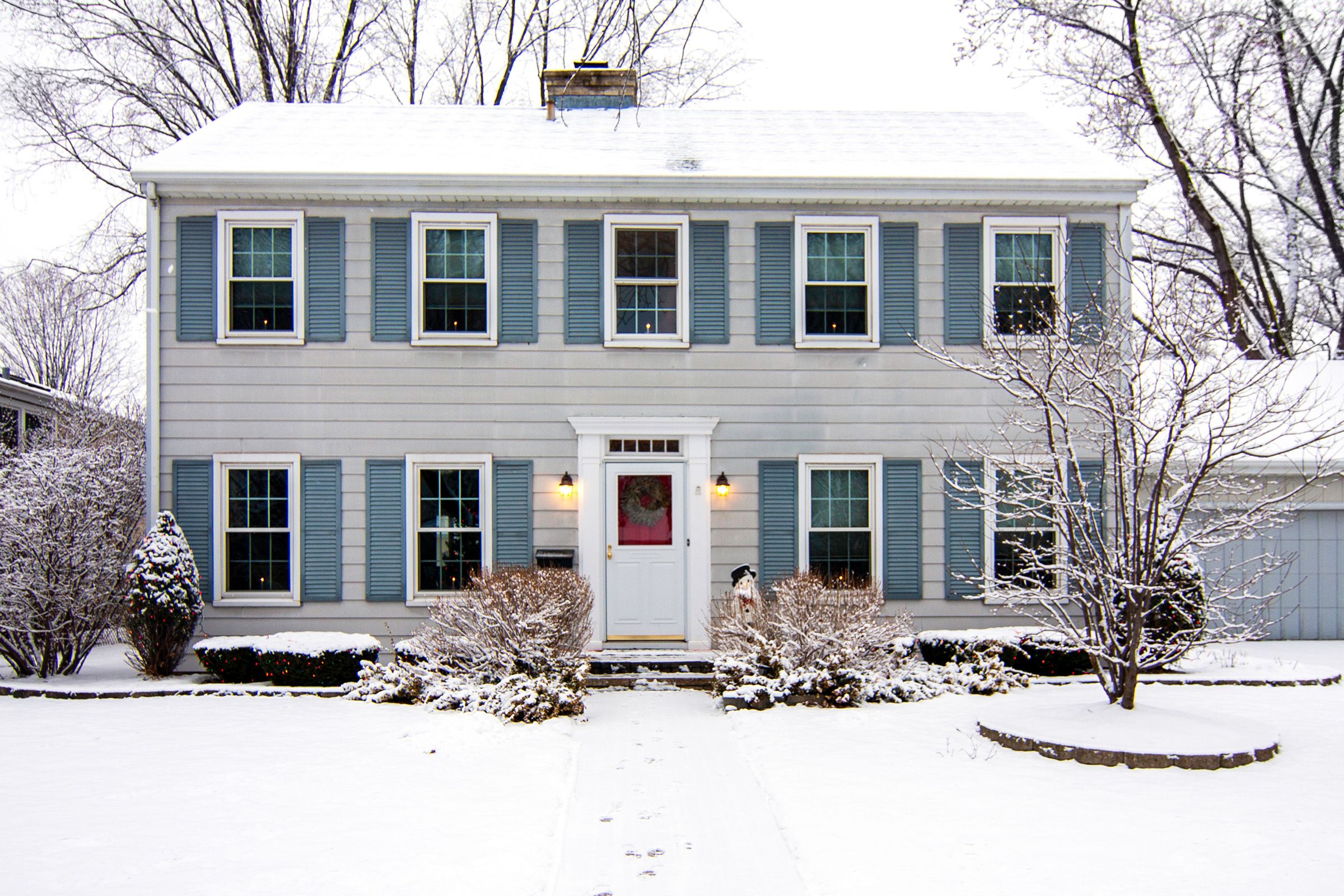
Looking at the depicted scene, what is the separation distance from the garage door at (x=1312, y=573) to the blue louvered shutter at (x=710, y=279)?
7.23 meters

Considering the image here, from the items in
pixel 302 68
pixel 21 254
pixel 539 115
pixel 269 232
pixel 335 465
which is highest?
pixel 21 254

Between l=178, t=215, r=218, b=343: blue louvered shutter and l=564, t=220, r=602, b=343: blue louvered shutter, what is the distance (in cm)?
378

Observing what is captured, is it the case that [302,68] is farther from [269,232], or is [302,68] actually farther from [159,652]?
[159,652]

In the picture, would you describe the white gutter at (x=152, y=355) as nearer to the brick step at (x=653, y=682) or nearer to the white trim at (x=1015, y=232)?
the brick step at (x=653, y=682)

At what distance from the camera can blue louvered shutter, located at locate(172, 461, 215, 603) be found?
34.2ft

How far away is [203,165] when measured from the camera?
10.4 meters

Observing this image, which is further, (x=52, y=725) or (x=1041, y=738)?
(x=52, y=725)

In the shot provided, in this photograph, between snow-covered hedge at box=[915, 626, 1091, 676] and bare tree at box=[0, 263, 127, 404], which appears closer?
snow-covered hedge at box=[915, 626, 1091, 676]

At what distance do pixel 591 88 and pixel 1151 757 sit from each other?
10.4 metres

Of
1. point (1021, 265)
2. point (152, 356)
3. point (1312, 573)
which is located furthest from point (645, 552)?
point (1312, 573)

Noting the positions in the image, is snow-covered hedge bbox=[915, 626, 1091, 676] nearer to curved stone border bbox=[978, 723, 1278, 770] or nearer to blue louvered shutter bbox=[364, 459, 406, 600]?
curved stone border bbox=[978, 723, 1278, 770]

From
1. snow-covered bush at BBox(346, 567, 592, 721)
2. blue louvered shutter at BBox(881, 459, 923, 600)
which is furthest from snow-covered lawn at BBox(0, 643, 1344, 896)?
blue louvered shutter at BBox(881, 459, 923, 600)

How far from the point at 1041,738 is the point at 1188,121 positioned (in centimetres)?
1568

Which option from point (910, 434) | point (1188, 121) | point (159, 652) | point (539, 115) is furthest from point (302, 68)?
point (1188, 121)
